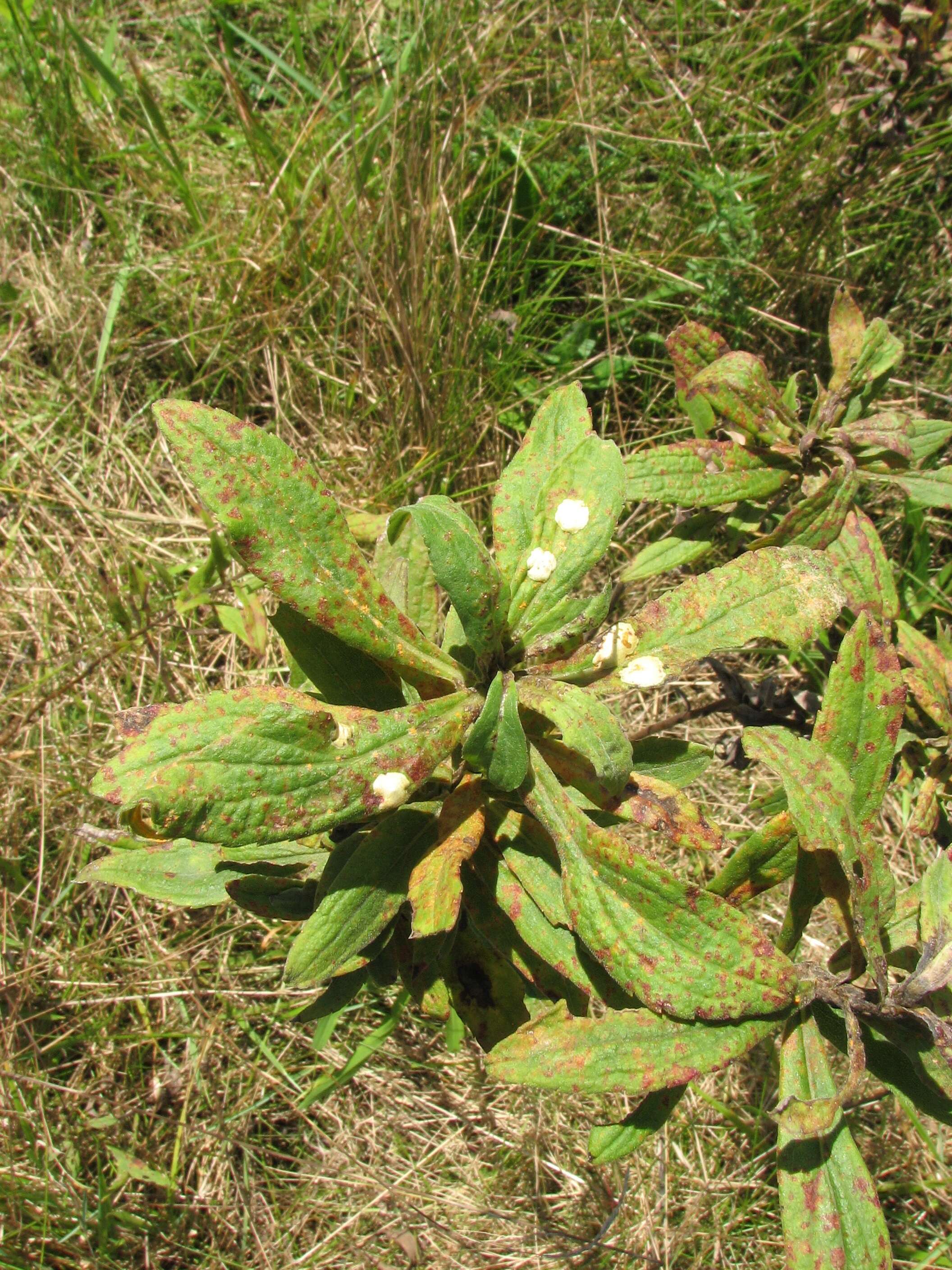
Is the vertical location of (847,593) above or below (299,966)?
below

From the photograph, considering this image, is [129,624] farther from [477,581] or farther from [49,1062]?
[477,581]

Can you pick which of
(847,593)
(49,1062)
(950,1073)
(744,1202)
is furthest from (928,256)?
(49,1062)

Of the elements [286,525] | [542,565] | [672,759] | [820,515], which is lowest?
[672,759]

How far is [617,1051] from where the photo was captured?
1.50 meters

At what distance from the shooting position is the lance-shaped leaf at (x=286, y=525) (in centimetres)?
151

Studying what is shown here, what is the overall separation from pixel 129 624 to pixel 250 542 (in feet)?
6.29

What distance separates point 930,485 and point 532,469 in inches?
46.6

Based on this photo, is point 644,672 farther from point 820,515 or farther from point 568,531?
point 820,515

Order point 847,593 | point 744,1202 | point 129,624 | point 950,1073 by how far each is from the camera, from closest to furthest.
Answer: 1. point 950,1073
2. point 847,593
3. point 744,1202
4. point 129,624

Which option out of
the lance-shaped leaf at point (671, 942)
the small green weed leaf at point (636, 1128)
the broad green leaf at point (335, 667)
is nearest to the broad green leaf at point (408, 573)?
the broad green leaf at point (335, 667)

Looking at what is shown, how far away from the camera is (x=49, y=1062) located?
293 cm

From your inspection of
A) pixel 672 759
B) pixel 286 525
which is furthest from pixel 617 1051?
pixel 286 525

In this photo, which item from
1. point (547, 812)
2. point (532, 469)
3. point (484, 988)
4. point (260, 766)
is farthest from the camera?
point (484, 988)

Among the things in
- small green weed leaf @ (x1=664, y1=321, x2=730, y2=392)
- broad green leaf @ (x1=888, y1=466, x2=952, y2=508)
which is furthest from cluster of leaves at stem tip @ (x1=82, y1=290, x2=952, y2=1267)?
broad green leaf @ (x1=888, y1=466, x2=952, y2=508)
